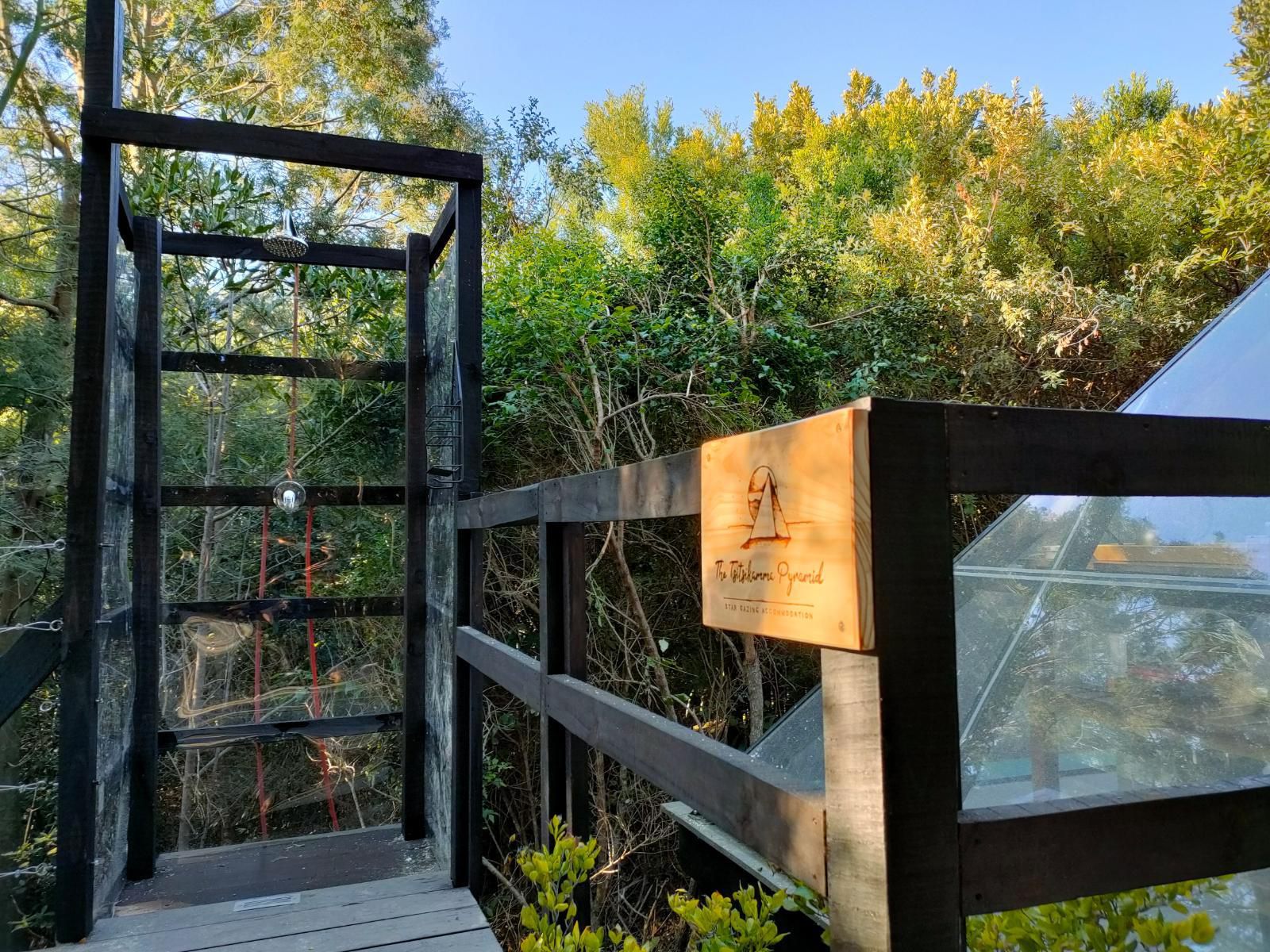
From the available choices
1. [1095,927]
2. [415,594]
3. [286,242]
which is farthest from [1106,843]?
[286,242]

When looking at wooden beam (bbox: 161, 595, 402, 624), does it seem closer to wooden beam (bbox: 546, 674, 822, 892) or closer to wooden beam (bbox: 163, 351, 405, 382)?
wooden beam (bbox: 163, 351, 405, 382)

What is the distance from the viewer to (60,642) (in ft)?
7.22

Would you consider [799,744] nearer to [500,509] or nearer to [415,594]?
[500,509]

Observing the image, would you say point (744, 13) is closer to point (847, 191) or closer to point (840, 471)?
point (847, 191)

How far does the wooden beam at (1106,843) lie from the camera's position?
73cm

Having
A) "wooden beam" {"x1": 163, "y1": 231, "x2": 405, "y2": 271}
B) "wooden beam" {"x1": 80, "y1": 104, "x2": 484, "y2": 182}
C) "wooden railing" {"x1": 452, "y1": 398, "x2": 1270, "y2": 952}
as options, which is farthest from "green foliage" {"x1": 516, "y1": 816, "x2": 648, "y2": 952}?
"wooden beam" {"x1": 163, "y1": 231, "x2": 405, "y2": 271}

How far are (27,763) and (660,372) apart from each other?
3.62m

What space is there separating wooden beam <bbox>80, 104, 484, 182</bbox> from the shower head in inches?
9.9

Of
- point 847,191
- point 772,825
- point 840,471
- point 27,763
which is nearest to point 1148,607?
point 772,825

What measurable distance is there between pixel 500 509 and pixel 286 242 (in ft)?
4.56

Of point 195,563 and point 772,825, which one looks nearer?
point 772,825

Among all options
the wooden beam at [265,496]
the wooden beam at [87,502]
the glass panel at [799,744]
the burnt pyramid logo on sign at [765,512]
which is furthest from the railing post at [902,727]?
the wooden beam at [265,496]

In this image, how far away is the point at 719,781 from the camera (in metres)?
0.99

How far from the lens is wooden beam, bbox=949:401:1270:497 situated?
2.53 feet
